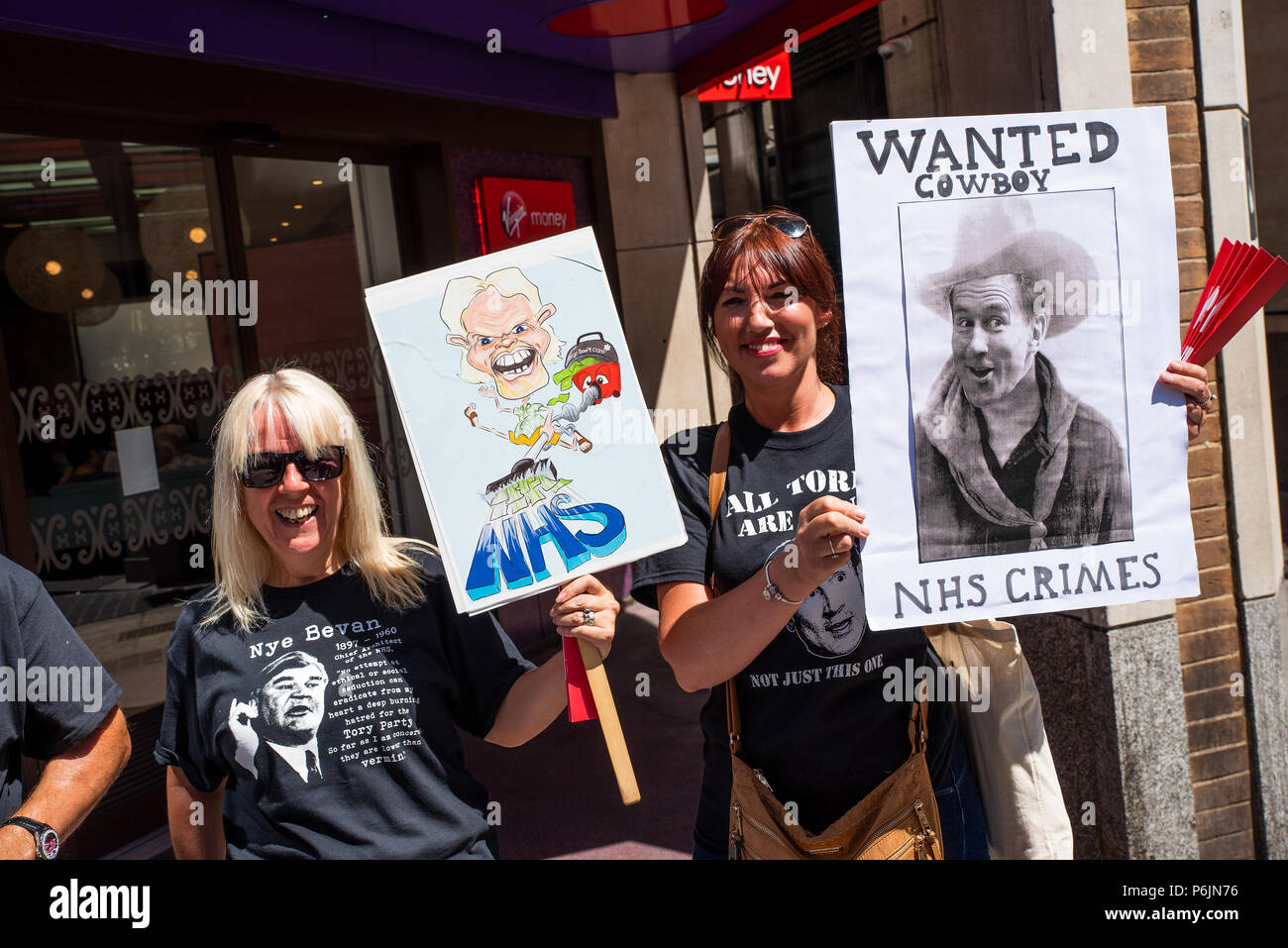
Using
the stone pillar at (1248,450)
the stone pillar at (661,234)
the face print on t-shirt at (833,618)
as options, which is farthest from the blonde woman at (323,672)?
the stone pillar at (661,234)

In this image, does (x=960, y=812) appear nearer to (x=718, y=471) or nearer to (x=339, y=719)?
(x=718, y=471)

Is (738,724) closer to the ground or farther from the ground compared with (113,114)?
closer to the ground

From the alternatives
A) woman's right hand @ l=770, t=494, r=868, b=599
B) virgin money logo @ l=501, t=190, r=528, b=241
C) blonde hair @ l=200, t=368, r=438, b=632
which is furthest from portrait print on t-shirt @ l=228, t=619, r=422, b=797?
virgin money logo @ l=501, t=190, r=528, b=241

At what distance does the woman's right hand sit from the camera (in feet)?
5.53

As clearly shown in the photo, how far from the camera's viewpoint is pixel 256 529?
2.03m

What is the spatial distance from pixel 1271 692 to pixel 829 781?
9.08 ft

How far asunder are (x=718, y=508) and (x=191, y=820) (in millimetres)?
1199

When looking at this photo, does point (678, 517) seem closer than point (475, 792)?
Yes

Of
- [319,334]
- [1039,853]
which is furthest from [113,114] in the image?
[1039,853]

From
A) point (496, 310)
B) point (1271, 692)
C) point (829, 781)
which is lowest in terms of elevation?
point (1271, 692)

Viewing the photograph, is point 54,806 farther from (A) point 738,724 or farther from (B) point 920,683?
(B) point 920,683

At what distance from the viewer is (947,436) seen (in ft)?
6.10

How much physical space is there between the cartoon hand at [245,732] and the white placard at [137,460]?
3.34 metres

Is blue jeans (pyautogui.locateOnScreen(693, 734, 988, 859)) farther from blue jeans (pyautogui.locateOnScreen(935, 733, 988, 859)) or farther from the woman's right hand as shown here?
the woman's right hand
